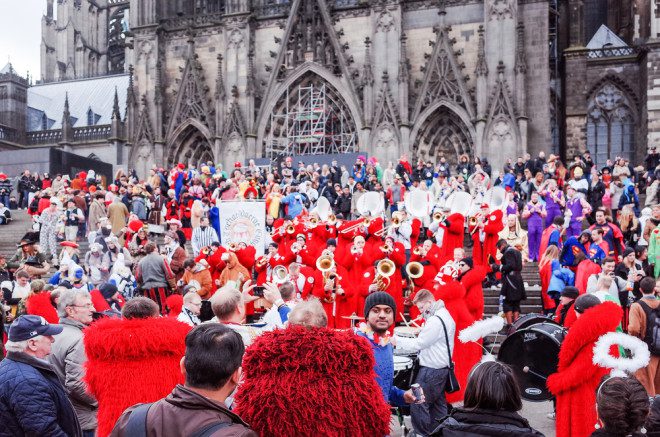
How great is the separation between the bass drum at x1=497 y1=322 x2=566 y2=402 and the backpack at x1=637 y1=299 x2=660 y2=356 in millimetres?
1038

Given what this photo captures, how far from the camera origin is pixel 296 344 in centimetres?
317

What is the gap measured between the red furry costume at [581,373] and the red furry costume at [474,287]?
9.00 feet

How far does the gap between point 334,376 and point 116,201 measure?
17.1 meters

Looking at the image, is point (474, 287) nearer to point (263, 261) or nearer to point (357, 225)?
point (357, 225)

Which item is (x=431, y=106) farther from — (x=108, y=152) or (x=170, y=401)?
(x=170, y=401)

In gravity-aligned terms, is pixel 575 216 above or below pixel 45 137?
below

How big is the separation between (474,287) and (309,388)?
6404mm

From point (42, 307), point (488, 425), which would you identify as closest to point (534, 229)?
point (42, 307)

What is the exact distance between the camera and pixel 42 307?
7.41 metres

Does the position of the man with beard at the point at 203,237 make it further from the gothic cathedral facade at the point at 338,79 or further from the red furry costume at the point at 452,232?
the gothic cathedral facade at the point at 338,79

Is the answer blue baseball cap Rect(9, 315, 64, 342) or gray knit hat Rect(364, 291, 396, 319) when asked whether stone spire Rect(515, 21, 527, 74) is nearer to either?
gray knit hat Rect(364, 291, 396, 319)

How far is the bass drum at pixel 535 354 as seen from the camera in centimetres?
782

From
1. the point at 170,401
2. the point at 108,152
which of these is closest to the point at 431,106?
the point at 108,152

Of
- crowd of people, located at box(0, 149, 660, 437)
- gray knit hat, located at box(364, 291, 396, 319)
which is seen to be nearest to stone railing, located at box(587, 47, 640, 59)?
crowd of people, located at box(0, 149, 660, 437)
